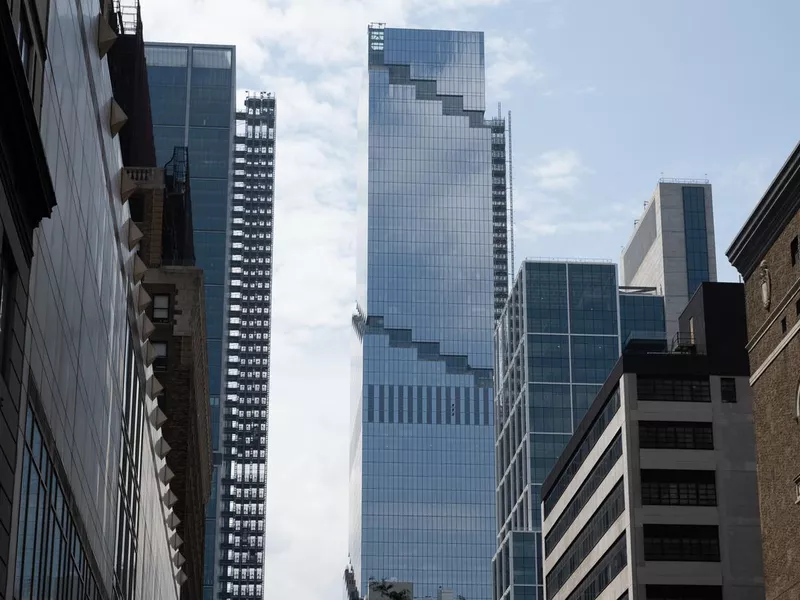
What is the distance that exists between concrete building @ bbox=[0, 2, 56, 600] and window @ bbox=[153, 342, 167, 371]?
70851 mm

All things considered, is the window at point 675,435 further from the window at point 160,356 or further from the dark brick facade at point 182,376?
the window at point 160,356

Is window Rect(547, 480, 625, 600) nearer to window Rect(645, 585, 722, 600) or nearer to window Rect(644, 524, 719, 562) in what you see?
window Rect(644, 524, 719, 562)

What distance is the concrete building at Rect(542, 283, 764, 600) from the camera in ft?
303

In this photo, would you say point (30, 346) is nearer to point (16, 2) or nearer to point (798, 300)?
point (16, 2)

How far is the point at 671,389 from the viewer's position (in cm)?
9669

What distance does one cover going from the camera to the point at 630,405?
314 ft

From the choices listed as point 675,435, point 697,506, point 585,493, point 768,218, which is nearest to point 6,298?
point 768,218

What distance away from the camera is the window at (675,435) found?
9494 centimetres

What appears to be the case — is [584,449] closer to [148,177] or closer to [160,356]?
[160,356]

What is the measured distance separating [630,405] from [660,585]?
11094 millimetres

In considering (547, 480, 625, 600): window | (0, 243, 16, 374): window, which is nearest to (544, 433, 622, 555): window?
(547, 480, 625, 600): window

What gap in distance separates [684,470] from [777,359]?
41.1 meters

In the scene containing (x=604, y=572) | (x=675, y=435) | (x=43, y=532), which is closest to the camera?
(x=43, y=532)

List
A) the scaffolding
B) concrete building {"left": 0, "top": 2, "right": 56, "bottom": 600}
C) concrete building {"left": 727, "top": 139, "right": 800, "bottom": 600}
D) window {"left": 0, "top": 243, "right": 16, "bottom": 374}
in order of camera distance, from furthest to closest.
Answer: the scaffolding < concrete building {"left": 727, "top": 139, "right": 800, "bottom": 600} < window {"left": 0, "top": 243, "right": 16, "bottom": 374} < concrete building {"left": 0, "top": 2, "right": 56, "bottom": 600}
